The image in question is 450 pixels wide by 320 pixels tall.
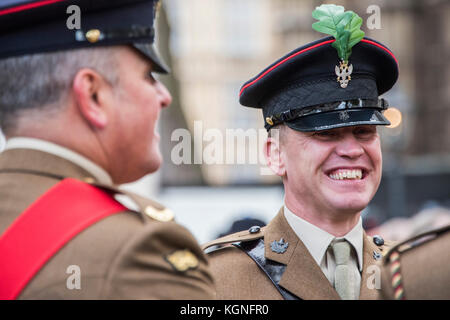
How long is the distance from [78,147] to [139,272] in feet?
1.43

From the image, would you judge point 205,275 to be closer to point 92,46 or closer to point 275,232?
point 92,46

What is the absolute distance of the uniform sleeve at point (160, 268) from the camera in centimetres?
148

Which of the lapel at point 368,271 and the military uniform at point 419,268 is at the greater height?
the military uniform at point 419,268

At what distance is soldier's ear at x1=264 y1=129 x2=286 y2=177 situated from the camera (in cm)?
272

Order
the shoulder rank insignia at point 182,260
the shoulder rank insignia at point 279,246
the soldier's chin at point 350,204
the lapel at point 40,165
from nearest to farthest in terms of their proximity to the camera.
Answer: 1. the shoulder rank insignia at point 182,260
2. the lapel at point 40,165
3. the soldier's chin at point 350,204
4. the shoulder rank insignia at point 279,246

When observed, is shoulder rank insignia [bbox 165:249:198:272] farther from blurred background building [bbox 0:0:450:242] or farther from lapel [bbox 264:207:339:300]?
blurred background building [bbox 0:0:450:242]

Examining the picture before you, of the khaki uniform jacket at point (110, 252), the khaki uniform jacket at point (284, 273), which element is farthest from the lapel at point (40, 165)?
the khaki uniform jacket at point (284, 273)

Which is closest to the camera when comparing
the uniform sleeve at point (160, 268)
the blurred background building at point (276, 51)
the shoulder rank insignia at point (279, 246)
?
the uniform sleeve at point (160, 268)

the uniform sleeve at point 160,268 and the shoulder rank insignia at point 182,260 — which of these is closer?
the uniform sleeve at point 160,268

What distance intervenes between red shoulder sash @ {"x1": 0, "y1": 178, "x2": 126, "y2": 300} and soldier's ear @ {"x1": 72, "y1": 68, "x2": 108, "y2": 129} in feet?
0.61

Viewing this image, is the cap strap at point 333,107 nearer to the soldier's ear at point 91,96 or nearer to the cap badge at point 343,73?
the cap badge at point 343,73

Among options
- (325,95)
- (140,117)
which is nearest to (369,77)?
(325,95)

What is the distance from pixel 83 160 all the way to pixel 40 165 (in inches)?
4.7

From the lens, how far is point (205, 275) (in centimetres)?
168
